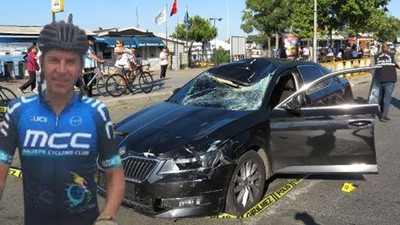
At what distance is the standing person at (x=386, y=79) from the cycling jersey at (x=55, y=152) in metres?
7.75

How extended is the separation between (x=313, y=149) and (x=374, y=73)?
1316mm

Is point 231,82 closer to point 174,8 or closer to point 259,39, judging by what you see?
point 174,8

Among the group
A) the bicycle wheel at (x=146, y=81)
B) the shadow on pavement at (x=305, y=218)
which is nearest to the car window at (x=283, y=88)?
the shadow on pavement at (x=305, y=218)

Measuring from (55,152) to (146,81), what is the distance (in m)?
13.9

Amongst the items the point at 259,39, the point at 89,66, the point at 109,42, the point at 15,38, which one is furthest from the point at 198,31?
the point at 89,66

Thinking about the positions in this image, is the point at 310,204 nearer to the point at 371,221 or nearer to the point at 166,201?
the point at 371,221

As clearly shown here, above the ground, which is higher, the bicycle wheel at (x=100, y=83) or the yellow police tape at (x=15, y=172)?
the bicycle wheel at (x=100, y=83)

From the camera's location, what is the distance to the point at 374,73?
18.1 feet

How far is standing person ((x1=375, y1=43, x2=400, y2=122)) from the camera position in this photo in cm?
932

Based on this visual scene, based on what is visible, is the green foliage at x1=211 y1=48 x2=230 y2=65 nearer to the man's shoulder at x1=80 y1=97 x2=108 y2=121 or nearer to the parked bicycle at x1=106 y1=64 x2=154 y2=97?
the parked bicycle at x1=106 y1=64 x2=154 y2=97

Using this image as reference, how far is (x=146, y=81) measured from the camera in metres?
15.6

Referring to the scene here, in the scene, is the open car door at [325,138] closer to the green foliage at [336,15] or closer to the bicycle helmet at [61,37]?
the bicycle helmet at [61,37]

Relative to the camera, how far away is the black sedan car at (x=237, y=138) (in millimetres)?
4082

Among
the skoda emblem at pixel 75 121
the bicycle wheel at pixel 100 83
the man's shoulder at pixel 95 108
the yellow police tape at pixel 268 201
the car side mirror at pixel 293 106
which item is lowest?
the yellow police tape at pixel 268 201
